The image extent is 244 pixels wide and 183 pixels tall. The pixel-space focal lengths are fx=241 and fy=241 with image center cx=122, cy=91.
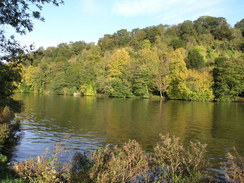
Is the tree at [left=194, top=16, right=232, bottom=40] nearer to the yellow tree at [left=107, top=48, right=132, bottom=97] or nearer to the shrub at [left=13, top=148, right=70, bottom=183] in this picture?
the yellow tree at [left=107, top=48, right=132, bottom=97]

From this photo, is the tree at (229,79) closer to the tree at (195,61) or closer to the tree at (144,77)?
the tree at (195,61)

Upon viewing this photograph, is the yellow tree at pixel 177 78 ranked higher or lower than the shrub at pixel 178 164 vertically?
higher

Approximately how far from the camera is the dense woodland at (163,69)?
180ft

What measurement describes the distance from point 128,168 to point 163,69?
186ft

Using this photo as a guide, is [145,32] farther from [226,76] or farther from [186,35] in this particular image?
[226,76]

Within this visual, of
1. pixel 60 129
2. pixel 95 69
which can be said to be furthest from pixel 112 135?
pixel 95 69

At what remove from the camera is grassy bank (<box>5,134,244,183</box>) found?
5.82m

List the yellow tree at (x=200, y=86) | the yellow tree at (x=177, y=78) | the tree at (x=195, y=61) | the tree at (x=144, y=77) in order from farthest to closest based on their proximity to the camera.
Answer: the tree at (x=144, y=77) < the tree at (x=195, y=61) < the yellow tree at (x=177, y=78) < the yellow tree at (x=200, y=86)

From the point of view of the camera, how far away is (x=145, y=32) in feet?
344

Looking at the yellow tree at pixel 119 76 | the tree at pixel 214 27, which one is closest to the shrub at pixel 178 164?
the yellow tree at pixel 119 76

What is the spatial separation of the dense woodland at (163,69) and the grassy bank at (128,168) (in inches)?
1960

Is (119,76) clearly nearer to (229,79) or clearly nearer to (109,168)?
(229,79)

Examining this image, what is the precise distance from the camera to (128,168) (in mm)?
6586

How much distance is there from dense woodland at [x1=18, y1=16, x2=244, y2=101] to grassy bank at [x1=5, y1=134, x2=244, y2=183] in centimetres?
4978
